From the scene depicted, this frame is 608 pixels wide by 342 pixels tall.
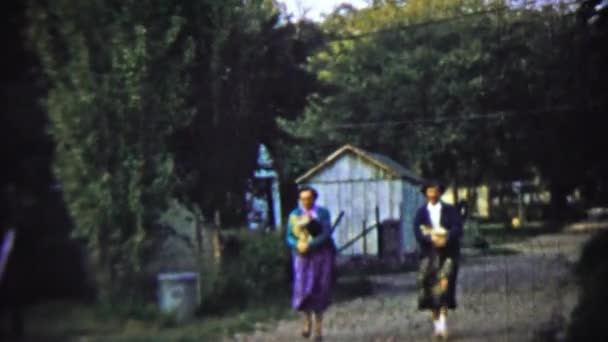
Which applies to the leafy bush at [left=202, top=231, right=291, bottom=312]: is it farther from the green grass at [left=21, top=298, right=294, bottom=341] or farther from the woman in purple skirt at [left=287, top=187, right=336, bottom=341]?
the woman in purple skirt at [left=287, top=187, right=336, bottom=341]

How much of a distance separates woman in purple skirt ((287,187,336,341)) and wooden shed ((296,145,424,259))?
7526mm

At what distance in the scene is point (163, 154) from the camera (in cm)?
1091

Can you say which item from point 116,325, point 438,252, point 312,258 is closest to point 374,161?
point 438,252

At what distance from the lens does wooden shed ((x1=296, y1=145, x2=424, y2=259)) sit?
1730cm

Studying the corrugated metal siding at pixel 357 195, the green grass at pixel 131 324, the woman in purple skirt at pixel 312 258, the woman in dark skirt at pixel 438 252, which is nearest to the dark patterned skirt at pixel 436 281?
the woman in dark skirt at pixel 438 252

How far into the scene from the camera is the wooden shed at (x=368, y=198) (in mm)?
17297

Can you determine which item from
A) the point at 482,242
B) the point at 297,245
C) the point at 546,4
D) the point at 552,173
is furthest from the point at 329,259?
the point at 482,242

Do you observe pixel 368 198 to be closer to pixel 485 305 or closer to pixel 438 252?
pixel 485 305

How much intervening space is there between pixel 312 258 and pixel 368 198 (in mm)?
8493

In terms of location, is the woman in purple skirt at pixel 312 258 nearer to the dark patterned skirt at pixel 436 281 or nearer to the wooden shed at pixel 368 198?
the dark patterned skirt at pixel 436 281

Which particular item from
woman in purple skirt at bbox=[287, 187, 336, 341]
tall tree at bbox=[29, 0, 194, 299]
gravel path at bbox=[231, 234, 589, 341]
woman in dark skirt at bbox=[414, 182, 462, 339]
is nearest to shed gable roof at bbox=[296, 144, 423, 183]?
gravel path at bbox=[231, 234, 589, 341]

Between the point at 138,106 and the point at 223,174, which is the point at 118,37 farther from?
the point at 223,174

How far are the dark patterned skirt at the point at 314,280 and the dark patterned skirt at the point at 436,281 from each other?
3.42ft

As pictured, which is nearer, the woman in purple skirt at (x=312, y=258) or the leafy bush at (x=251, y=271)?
the woman in purple skirt at (x=312, y=258)
